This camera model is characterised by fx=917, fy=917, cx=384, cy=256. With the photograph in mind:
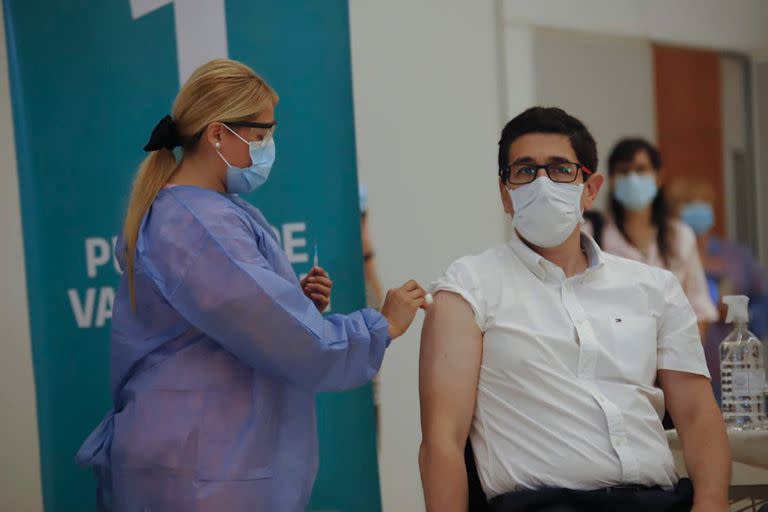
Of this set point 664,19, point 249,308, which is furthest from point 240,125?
point 664,19

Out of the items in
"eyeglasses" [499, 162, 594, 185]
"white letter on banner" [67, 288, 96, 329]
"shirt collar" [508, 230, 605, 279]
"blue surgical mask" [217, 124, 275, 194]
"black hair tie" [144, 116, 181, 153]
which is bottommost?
"white letter on banner" [67, 288, 96, 329]

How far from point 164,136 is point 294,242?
0.83 meters

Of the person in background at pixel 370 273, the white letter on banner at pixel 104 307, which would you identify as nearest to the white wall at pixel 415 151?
the person in background at pixel 370 273

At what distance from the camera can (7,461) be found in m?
3.11

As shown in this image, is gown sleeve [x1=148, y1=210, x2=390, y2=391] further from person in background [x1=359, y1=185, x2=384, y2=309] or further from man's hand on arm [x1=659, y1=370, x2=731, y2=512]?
person in background [x1=359, y1=185, x2=384, y2=309]

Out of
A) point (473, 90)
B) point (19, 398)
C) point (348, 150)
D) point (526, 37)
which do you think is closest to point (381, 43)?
point (473, 90)

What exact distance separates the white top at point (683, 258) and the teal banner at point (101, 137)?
1.81 meters

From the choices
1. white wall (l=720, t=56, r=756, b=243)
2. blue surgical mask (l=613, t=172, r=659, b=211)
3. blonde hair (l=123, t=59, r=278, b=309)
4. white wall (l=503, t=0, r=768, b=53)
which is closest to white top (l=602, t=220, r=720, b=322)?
blue surgical mask (l=613, t=172, r=659, b=211)

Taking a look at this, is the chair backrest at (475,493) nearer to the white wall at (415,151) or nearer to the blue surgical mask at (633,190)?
the white wall at (415,151)

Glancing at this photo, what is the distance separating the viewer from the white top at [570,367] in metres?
1.87

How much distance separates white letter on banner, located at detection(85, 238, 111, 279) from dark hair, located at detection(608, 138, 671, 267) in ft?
7.56

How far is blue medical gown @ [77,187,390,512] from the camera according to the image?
178cm

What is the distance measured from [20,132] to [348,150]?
3.07 feet

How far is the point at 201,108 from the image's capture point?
1923 mm
